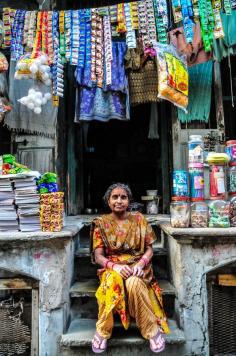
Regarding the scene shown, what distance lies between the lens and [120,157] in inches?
290

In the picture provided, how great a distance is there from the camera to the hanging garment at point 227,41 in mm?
4574

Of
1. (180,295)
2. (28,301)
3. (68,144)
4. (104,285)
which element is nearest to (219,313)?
(180,295)

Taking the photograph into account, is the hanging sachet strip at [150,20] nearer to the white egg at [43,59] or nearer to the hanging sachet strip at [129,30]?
the hanging sachet strip at [129,30]

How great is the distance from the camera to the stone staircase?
3.02 meters

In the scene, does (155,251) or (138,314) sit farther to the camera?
(155,251)

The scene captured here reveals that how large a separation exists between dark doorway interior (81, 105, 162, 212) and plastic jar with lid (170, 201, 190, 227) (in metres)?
3.72

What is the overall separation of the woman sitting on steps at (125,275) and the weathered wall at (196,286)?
0.79 ft

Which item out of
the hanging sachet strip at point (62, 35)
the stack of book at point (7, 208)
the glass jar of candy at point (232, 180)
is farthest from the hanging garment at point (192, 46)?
the stack of book at point (7, 208)

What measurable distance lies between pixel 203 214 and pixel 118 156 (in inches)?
163

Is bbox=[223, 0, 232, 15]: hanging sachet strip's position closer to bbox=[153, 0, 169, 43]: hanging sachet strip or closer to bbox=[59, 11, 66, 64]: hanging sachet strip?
bbox=[153, 0, 169, 43]: hanging sachet strip

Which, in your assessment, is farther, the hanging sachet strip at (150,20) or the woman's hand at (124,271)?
the hanging sachet strip at (150,20)

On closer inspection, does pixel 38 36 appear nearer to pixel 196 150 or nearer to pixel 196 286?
pixel 196 150

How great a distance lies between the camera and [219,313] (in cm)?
342

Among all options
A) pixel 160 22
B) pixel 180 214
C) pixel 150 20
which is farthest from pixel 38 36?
pixel 180 214
